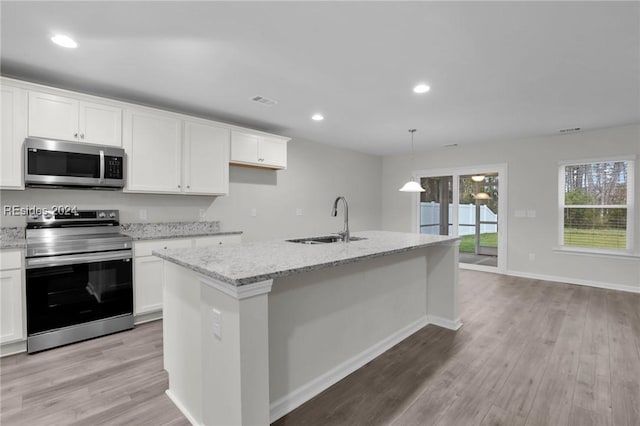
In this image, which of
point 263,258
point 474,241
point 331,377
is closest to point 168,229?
point 263,258

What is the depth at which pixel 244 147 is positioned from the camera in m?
4.16

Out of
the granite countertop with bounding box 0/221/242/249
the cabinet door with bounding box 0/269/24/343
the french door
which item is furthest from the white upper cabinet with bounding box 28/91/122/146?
the french door

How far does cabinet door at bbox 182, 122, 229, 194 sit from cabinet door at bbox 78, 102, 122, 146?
68 cm

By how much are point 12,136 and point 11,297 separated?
1319 mm

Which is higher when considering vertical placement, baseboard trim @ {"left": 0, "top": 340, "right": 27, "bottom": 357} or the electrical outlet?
the electrical outlet

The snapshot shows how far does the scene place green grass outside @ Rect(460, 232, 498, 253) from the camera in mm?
5956

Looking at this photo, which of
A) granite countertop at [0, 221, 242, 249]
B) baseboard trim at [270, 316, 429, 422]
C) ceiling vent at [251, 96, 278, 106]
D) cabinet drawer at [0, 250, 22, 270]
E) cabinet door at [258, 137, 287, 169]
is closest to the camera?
baseboard trim at [270, 316, 429, 422]

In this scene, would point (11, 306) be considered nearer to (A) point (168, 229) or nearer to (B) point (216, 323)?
(A) point (168, 229)

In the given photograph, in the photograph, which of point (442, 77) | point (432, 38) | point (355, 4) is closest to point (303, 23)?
point (355, 4)

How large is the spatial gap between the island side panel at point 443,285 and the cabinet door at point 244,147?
2544 millimetres

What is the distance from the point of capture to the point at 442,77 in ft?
9.47

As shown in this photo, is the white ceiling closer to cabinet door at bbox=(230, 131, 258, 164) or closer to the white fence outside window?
cabinet door at bbox=(230, 131, 258, 164)

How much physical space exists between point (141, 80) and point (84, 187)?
117 centimetres

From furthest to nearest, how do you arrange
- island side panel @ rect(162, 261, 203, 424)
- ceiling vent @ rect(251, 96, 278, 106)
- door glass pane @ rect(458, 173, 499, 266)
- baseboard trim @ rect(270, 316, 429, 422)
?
door glass pane @ rect(458, 173, 499, 266), ceiling vent @ rect(251, 96, 278, 106), baseboard trim @ rect(270, 316, 429, 422), island side panel @ rect(162, 261, 203, 424)
